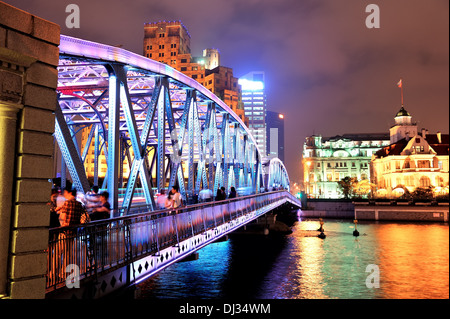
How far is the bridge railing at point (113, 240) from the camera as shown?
23.9 ft

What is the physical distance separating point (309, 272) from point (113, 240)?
74.0 feet

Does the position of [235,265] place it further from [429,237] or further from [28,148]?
[429,237]

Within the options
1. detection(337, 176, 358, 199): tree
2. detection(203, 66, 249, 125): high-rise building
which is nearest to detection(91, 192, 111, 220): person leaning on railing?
detection(337, 176, 358, 199): tree

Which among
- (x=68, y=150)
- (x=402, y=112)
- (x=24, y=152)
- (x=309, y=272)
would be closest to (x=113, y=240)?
(x=24, y=152)

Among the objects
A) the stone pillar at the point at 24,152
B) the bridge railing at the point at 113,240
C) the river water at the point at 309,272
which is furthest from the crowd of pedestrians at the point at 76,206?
the river water at the point at 309,272

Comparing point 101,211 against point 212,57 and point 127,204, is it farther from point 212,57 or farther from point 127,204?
point 212,57

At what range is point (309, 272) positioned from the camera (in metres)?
28.8

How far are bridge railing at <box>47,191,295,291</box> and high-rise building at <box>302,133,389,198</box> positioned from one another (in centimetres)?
13372

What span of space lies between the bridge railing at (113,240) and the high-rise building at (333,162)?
134 meters

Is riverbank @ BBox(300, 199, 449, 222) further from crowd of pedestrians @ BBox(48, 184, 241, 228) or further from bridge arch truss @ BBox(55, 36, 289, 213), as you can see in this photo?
crowd of pedestrians @ BBox(48, 184, 241, 228)

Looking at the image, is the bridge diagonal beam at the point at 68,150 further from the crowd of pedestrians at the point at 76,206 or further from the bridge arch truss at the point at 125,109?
the crowd of pedestrians at the point at 76,206

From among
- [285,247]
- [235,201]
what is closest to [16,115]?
[235,201]

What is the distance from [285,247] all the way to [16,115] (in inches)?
1496
